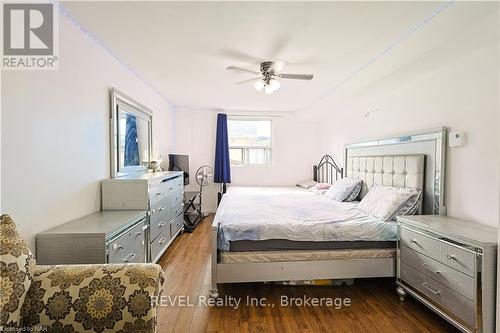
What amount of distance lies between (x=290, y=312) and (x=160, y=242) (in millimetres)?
1717

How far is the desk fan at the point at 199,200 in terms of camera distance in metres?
4.91

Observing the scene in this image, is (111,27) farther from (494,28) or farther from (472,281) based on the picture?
(472,281)

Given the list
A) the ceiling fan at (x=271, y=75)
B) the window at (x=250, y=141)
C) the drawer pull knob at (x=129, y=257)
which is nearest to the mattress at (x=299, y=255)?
the drawer pull knob at (x=129, y=257)

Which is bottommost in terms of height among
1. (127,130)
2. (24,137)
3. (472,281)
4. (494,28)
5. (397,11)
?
(472,281)

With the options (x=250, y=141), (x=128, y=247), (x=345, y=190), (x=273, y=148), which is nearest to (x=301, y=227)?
(x=128, y=247)

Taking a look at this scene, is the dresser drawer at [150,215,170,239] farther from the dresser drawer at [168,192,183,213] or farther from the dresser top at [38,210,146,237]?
the dresser top at [38,210,146,237]

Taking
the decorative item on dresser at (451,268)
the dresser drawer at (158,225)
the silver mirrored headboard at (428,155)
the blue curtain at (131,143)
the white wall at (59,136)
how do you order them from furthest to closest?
the blue curtain at (131,143) → the dresser drawer at (158,225) → the silver mirrored headboard at (428,155) → the decorative item on dresser at (451,268) → the white wall at (59,136)

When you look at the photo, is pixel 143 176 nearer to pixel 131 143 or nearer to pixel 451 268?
pixel 131 143

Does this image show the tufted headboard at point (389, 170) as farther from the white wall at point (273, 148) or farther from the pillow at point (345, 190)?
the white wall at point (273, 148)

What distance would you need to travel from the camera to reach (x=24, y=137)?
1.54 metres

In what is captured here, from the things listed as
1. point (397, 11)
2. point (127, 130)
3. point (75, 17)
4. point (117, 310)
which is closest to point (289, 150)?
point (127, 130)

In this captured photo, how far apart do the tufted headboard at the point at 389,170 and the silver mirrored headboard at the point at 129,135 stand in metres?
3.08

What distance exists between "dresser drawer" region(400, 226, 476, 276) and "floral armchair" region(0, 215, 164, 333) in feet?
6.35

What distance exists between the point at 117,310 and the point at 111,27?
80.6 inches
